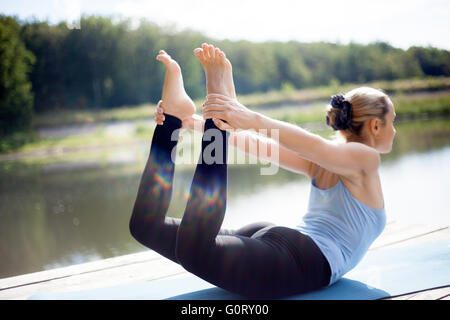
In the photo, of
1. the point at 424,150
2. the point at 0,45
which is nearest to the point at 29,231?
the point at 424,150

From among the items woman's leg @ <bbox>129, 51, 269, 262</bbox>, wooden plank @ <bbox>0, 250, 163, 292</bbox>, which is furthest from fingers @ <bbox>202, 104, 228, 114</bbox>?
wooden plank @ <bbox>0, 250, 163, 292</bbox>

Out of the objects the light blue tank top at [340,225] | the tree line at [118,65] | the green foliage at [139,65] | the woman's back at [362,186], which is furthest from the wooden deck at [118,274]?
the green foliage at [139,65]

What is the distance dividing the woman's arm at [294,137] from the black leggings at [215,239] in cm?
5

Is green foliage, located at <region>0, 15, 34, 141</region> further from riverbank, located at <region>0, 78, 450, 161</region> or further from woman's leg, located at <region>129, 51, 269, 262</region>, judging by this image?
woman's leg, located at <region>129, 51, 269, 262</region>

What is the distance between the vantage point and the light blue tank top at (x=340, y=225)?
1215mm

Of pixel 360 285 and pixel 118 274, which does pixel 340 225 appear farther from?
pixel 118 274

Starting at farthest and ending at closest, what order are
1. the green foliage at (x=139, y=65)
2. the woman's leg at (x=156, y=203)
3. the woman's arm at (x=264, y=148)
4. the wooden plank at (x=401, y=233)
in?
the green foliage at (x=139, y=65), the wooden plank at (x=401, y=233), the woman's arm at (x=264, y=148), the woman's leg at (x=156, y=203)

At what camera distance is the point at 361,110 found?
1227 mm

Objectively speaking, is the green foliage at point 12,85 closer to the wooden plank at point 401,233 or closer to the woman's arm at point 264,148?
the wooden plank at point 401,233

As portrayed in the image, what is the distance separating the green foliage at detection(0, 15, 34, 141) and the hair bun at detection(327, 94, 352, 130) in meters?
14.2

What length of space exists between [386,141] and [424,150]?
702cm

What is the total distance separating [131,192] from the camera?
5.54 m

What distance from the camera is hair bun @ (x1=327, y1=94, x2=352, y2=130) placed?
1224 mm
